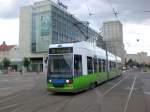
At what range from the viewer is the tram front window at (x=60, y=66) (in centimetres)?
1691

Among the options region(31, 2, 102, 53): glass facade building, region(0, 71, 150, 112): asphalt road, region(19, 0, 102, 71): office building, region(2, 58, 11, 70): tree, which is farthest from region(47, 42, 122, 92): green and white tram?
region(2, 58, 11, 70): tree

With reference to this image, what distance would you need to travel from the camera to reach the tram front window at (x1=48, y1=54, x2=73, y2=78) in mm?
16906

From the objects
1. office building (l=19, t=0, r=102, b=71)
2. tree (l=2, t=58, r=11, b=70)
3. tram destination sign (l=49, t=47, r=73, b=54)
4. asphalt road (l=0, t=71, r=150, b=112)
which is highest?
office building (l=19, t=0, r=102, b=71)

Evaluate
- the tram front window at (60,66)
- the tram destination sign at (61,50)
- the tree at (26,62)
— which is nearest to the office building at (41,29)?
the tree at (26,62)

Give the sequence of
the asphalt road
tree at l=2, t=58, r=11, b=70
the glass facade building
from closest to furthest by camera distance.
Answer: the asphalt road < the glass facade building < tree at l=2, t=58, r=11, b=70

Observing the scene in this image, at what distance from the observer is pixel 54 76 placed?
16984 millimetres

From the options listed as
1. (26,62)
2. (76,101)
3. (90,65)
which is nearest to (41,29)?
(26,62)

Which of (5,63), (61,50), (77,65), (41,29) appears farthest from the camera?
(5,63)

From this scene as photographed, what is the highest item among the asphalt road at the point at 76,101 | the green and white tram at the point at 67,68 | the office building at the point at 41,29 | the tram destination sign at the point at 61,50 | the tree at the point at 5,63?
the office building at the point at 41,29

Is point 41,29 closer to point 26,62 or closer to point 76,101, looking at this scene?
point 26,62

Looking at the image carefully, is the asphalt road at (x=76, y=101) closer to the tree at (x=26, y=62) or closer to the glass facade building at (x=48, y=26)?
the glass facade building at (x=48, y=26)

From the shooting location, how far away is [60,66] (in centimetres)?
1716

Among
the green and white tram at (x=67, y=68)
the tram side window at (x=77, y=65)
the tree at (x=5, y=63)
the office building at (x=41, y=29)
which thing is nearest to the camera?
the green and white tram at (x=67, y=68)

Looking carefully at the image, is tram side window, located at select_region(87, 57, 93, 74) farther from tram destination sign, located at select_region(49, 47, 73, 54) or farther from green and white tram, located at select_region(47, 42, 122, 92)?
tram destination sign, located at select_region(49, 47, 73, 54)
